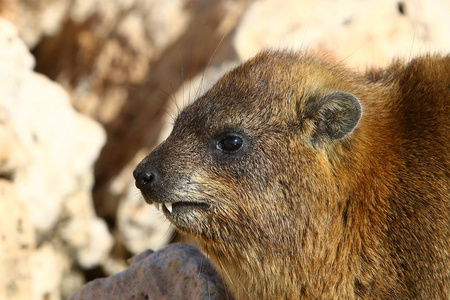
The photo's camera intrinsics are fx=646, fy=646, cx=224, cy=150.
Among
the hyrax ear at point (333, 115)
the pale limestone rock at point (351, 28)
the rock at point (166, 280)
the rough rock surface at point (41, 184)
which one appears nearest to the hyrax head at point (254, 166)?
the hyrax ear at point (333, 115)

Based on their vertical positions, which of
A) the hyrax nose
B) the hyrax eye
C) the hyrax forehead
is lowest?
the hyrax nose

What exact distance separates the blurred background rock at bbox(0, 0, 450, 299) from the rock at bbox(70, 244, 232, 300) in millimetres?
1783

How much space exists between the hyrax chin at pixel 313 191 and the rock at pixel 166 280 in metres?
0.47

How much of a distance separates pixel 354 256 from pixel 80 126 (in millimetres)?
5210

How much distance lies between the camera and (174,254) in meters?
4.85

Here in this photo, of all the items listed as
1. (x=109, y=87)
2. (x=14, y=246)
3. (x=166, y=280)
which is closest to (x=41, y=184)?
(x=14, y=246)

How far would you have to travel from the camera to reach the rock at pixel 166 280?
4582 millimetres

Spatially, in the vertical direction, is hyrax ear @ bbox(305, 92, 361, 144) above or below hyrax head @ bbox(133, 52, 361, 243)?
above

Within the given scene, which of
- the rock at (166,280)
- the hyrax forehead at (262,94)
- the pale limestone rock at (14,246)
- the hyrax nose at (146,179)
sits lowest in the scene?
the pale limestone rock at (14,246)

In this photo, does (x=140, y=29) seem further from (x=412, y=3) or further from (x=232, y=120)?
(x=232, y=120)

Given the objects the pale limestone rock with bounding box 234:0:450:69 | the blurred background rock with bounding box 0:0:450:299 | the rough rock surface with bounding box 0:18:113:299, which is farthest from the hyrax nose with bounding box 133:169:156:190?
the pale limestone rock with bounding box 234:0:450:69

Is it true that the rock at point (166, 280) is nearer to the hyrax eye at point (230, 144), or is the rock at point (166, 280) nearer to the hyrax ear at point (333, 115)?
the hyrax eye at point (230, 144)

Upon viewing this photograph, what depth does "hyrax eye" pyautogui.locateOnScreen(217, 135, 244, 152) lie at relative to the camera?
4016 mm

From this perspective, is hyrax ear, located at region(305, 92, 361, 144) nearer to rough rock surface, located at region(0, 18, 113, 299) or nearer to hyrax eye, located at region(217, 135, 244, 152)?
hyrax eye, located at region(217, 135, 244, 152)
